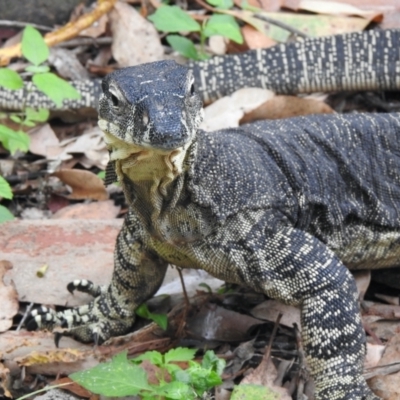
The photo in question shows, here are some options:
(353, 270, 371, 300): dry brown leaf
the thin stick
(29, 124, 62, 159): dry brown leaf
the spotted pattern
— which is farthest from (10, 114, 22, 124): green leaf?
(353, 270, 371, 300): dry brown leaf

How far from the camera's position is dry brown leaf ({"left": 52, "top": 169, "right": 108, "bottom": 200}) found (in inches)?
277

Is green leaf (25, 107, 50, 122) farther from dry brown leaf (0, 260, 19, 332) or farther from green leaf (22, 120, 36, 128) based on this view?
dry brown leaf (0, 260, 19, 332)

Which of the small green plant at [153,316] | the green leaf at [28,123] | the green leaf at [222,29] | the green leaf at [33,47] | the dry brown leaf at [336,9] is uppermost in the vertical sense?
the green leaf at [33,47]

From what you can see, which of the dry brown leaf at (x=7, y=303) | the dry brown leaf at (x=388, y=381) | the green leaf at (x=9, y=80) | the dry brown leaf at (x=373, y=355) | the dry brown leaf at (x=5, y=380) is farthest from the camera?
the green leaf at (x=9, y=80)

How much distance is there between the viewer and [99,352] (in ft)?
17.4

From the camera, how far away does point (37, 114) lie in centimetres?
794

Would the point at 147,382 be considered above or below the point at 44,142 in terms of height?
above

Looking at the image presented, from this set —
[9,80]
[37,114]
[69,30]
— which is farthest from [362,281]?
[69,30]

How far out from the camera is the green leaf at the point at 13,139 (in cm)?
645

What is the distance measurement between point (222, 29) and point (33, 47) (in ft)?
6.04

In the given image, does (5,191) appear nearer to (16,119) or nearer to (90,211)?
(90,211)

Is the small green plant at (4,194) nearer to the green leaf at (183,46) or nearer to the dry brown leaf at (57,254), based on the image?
the dry brown leaf at (57,254)

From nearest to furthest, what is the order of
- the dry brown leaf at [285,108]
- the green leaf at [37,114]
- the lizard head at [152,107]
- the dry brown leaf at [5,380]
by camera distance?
the lizard head at [152,107] < the dry brown leaf at [5,380] < the dry brown leaf at [285,108] < the green leaf at [37,114]

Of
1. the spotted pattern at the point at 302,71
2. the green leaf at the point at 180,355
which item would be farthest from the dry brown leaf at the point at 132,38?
the green leaf at the point at 180,355
